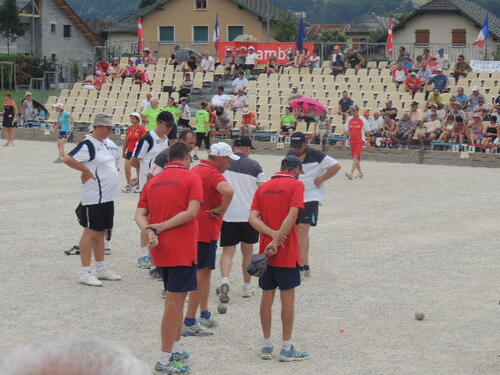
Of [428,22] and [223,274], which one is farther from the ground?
[428,22]

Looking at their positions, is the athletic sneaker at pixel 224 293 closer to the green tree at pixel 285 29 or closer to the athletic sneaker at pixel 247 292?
the athletic sneaker at pixel 247 292

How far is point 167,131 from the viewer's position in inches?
434

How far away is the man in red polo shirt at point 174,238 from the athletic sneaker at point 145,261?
369cm

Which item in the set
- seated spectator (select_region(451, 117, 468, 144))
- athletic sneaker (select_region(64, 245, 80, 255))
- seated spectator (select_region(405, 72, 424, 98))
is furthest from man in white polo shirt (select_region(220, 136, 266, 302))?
seated spectator (select_region(405, 72, 424, 98))

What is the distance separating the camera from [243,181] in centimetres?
952

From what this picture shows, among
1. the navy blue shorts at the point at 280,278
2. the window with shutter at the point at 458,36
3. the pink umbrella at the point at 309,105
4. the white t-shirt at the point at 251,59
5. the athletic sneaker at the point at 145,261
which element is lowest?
the athletic sneaker at the point at 145,261

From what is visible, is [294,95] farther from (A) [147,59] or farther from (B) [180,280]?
(B) [180,280]

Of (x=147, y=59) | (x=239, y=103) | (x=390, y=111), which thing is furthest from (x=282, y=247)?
(x=147, y=59)

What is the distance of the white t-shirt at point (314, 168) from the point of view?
10305mm

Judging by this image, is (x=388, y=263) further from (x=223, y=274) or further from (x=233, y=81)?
(x=233, y=81)

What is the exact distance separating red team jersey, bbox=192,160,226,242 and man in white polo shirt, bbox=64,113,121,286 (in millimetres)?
2031

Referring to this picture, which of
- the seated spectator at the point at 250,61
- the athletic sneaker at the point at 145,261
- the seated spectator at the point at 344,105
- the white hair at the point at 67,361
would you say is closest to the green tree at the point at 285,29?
the seated spectator at the point at 250,61

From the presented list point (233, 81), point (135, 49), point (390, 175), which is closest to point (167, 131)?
point (390, 175)

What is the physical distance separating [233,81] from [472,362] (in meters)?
27.3
